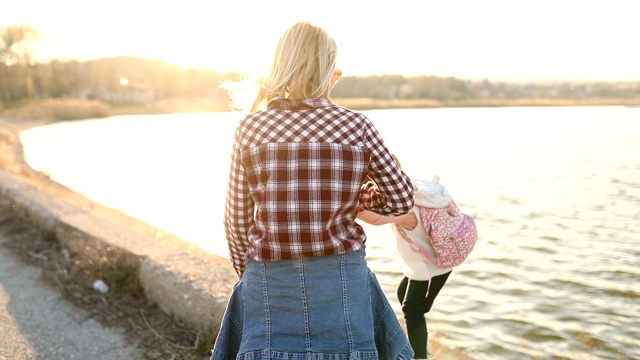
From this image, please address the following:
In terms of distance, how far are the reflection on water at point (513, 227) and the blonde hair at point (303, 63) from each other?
76 centimetres

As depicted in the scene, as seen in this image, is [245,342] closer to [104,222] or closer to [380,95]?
[104,222]

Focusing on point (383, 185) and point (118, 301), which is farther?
point (118, 301)

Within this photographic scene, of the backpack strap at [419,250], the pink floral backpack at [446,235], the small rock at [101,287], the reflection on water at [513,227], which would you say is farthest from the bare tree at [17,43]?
the pink floral backpack at [446,235]

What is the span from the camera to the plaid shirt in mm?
1862

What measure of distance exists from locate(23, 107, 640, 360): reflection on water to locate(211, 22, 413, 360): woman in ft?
2.66

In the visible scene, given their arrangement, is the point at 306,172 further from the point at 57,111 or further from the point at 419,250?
the point at 57,111

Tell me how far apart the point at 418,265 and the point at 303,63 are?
61.8 inches

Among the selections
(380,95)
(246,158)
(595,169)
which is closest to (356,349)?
(246,158)

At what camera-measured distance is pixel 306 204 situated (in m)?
1.86

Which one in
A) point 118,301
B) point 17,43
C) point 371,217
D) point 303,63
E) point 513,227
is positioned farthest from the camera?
point 17,43

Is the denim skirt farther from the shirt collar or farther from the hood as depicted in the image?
the hood

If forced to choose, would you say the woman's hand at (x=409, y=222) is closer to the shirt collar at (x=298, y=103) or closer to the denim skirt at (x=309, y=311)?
the denim skirt at (x=309, y=311)

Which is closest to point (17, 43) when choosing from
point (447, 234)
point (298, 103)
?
point (447, 234)

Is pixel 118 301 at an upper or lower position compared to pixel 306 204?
lower
